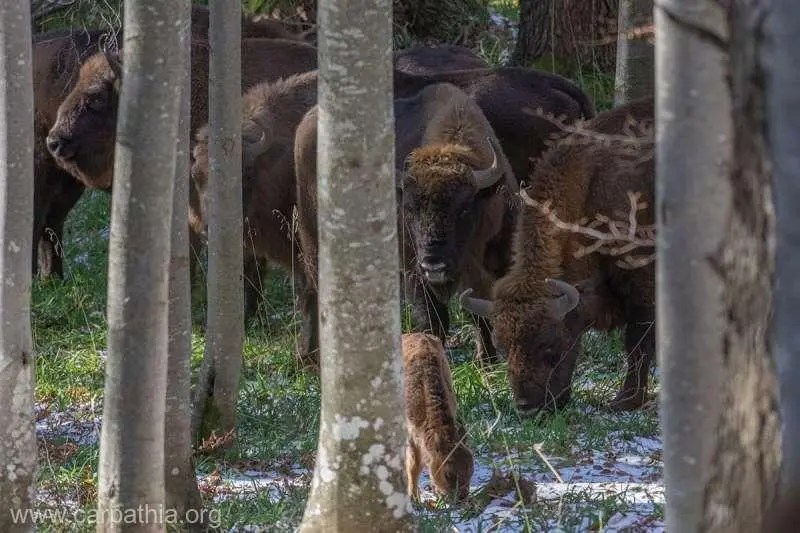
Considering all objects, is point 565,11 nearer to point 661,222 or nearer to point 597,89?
point 597,89

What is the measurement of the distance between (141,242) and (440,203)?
179 inches

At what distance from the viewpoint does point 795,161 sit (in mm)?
2455

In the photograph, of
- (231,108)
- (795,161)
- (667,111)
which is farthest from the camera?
(231,108)

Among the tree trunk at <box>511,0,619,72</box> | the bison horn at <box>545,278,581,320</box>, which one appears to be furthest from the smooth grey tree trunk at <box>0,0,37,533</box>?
the tree trunk at <box>511,0,619,72</box>

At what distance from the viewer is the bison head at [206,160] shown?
36.1 feet

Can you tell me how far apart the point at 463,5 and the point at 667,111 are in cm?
1417

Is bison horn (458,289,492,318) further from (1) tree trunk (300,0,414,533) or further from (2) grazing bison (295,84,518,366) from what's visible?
(1) tree trunk (300,0,414,533)

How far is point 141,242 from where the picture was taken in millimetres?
5262

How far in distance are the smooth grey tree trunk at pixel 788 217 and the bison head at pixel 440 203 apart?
705cm

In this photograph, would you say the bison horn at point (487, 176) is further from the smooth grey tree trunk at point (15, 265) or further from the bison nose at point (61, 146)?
the bison nose at point (61, 146)

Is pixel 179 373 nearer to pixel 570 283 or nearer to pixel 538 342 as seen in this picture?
pixel 538 342

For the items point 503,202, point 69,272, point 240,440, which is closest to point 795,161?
point 240,440

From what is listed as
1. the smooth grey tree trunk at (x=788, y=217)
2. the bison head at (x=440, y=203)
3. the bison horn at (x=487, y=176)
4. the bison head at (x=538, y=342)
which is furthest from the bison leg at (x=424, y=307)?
the smooth grey tree trunk at (x=788, y=217)

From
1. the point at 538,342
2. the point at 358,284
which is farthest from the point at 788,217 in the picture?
the point at 538,342
